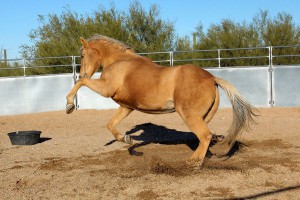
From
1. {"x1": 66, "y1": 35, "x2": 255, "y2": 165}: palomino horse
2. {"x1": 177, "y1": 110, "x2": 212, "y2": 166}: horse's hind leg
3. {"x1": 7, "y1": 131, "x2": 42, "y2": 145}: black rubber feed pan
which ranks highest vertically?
{"x1": 66, "y1": 35, "x2": 255, "y2": 165}: palomino horse

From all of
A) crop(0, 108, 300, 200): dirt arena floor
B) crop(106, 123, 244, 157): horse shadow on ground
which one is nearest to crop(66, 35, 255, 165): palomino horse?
crop(0, 108, 300, 200): dirt arena floor

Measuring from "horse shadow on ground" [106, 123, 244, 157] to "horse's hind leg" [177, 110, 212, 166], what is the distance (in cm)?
129

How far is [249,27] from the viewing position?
Result: 2234 cm

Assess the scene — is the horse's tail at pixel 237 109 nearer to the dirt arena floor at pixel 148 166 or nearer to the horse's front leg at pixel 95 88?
the dirt arena floor at pixel 148 166

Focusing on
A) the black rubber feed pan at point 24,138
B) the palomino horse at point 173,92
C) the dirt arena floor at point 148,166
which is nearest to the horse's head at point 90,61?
the palomino horse at point 173,92

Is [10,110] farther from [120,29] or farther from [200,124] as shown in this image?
[200,124]

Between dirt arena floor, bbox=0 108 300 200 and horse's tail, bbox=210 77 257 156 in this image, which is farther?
horse's tail, bbox=210 77 257 156

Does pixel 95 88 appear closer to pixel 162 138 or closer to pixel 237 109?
pixel 237 109

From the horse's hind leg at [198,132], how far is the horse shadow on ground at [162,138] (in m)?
1.29

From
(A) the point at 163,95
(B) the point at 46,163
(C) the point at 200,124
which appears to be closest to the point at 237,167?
(C) the point at 200,124

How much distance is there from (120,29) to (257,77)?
27.4 feet

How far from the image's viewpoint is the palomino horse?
670 cm

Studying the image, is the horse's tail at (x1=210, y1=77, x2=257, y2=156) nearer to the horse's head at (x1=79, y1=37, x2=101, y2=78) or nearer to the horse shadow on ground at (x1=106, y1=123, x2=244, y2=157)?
the horse shadow on ground at (x1=106, y1=123, x2=244, y2=157)

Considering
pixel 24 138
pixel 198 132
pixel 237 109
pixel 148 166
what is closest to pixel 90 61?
pixel 148 166
